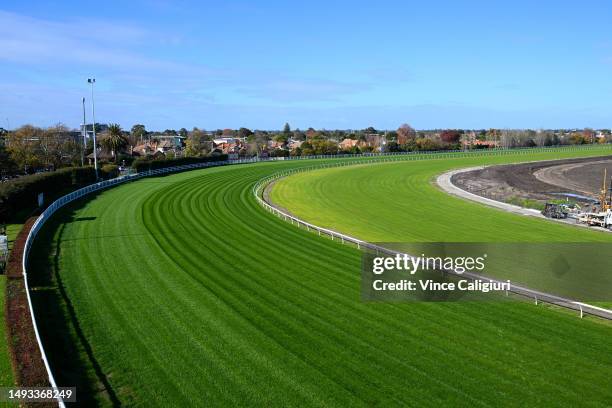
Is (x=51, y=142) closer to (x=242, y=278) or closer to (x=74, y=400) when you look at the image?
(x=242, y=278)

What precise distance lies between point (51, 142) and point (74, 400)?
7287cm

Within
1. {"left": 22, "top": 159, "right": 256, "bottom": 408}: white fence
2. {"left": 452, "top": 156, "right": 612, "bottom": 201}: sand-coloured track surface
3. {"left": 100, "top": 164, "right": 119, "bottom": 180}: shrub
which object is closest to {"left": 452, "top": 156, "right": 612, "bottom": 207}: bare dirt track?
{"left": 452, "top": 156, "right": 612, "bottom": 201}: sand-coloured track surface

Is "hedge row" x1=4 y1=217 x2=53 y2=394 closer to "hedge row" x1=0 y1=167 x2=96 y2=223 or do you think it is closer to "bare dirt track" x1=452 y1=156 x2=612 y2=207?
"hedge row" x1=0 y1=167 x2=96 y2=223

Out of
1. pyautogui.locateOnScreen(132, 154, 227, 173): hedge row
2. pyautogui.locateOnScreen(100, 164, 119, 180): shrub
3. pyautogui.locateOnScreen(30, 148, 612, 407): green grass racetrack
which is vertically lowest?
pyautogui.locateOnScreen(30, 148, 612, 407): green grass racetrack

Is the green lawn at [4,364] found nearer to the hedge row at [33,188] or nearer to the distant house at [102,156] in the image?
the hedge row at [33,188]

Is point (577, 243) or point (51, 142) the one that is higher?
point (51, 142)

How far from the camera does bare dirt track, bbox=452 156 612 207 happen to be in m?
49.8

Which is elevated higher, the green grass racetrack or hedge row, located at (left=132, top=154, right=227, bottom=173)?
hedge row, located at (left=132, top=154, right=227, bottom=173)

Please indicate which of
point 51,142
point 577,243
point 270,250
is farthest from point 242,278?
point 51,142

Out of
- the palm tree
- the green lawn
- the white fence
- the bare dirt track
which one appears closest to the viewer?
the green lawn

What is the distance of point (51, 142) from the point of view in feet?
250

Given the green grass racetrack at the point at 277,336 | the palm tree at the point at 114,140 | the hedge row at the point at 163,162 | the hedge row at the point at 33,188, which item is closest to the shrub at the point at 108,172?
the hedge row at the point at 163,162

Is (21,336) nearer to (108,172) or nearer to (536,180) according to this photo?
(108,172)

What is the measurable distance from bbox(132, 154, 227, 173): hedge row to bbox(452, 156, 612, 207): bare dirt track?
3699 centimetres
